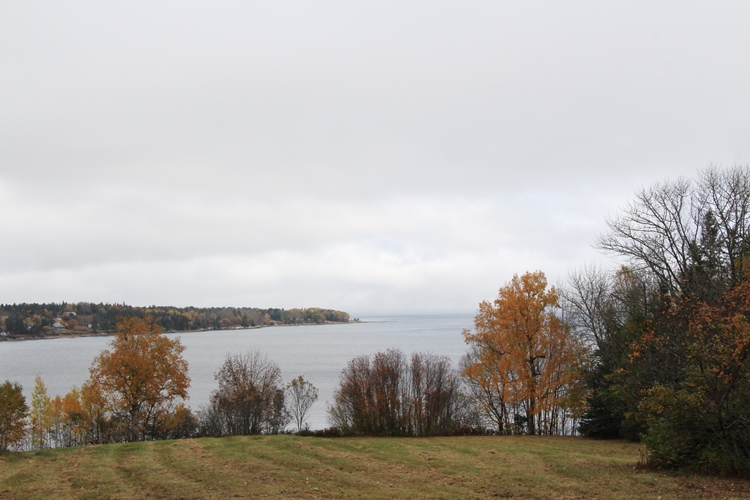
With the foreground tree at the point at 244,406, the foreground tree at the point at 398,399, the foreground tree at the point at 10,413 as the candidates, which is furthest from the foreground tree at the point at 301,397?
the foreground tree at the point at 10,413

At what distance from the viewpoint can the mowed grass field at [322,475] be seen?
1049 cm

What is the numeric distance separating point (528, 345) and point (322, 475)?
2265 centimetres

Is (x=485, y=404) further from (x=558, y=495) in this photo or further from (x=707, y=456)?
(x=558, y=495)

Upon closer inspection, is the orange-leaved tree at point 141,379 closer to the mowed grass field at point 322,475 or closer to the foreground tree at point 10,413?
the foreground tree at point 10,413

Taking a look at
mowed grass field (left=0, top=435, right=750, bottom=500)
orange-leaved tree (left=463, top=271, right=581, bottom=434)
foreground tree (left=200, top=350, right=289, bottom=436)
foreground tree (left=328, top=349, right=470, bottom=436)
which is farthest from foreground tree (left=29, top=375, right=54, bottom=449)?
orange-leaved tree (left=463, top=271, right=581, bottom=434)

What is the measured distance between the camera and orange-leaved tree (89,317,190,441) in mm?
37594

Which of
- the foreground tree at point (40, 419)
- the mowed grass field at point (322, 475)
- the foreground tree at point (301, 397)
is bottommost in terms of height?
the foreground tree at point (40, 419)

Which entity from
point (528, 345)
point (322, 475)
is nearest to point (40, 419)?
point (528, 345)

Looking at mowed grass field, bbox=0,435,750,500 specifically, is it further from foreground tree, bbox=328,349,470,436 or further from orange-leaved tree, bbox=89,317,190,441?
orange-leaved tree, bbox=89,317,190,441

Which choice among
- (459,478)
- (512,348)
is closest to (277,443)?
(459,478)

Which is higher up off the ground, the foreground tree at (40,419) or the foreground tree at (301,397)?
the foreground tree at (301,397)

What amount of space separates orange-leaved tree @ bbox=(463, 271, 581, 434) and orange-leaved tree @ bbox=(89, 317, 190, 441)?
906 inches

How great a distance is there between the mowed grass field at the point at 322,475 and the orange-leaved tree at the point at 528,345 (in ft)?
47.7

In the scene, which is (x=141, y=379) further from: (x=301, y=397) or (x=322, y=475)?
(x=322, y=475)
